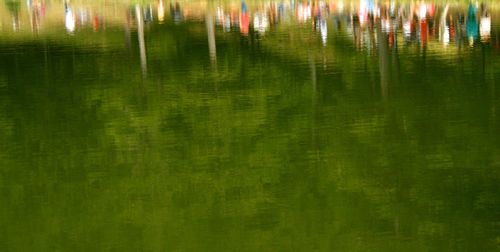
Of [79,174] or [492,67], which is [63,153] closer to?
[79,174]

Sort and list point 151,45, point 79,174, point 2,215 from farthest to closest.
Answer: point 151,45, point 79,174, point 2,215

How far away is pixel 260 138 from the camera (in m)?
21.4

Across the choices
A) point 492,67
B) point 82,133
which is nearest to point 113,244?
point 82,133

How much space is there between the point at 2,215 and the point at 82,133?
19.3 feet

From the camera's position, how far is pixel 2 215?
17.2 m

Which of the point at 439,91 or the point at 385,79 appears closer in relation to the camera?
the point at 439,91

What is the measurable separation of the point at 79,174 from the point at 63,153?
1.90 meters

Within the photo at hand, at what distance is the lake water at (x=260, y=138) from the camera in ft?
51.0

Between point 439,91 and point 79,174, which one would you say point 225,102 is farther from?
point 79,174

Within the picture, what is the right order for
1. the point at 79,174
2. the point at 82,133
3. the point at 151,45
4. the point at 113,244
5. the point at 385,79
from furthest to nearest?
the point at 151,45 < the point at 385,79 < the point at 82,133 < the point at 79,174 < the point at 113,244

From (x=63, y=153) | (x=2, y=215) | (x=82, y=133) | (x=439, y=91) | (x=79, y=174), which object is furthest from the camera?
(x=439, y=91)

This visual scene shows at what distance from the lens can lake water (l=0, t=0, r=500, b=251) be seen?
15.6 metres

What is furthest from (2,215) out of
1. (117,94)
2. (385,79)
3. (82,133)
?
(385,79)

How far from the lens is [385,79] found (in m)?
26.9
